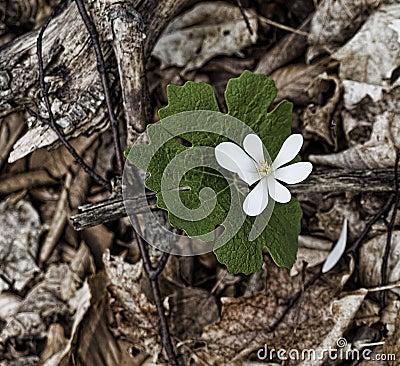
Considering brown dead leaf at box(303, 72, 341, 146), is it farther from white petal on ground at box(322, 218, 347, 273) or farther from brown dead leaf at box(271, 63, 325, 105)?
white petal on ground at box(322, 218, 347, 273)

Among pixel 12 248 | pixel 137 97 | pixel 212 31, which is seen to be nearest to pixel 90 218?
pixel 137 97

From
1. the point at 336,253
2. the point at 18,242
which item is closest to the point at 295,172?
the point at 336,253

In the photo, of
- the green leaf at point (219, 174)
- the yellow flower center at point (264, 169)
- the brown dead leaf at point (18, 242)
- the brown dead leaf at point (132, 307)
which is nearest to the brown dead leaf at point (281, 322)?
the brown dead leaf at point (132, 307)

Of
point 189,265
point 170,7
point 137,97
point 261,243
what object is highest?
point 170,7

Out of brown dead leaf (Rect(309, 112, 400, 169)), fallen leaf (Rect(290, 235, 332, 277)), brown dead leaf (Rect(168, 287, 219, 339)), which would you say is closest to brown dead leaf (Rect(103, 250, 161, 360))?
brown dead leaf (Rect(168, 287, 219, 339))

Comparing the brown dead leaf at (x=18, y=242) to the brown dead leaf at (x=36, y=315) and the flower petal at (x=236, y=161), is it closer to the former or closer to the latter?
the brown dead leaf at (x=36, y=315)

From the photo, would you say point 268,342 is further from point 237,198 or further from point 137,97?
point 137,97
